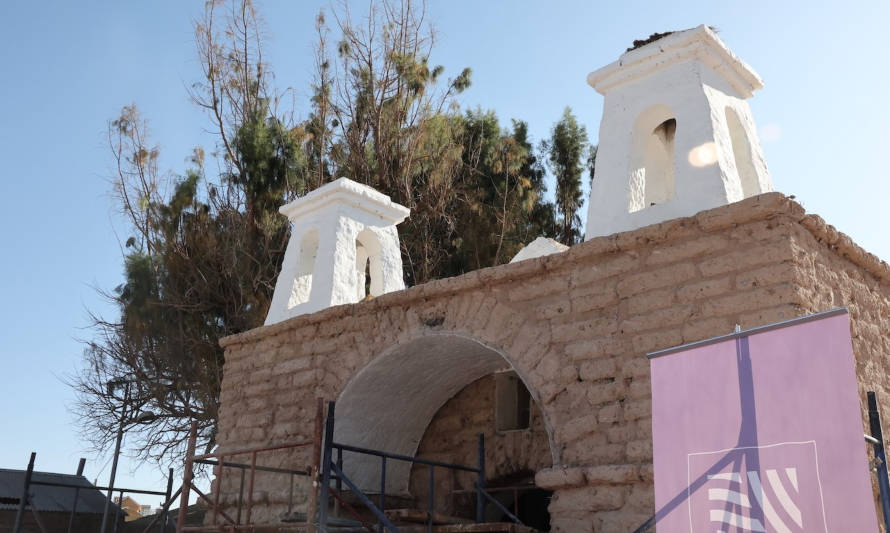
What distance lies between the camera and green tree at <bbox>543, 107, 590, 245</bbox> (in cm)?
1636

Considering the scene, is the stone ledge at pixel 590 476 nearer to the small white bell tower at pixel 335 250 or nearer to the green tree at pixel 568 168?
the small white bell tower at pixel 335 250

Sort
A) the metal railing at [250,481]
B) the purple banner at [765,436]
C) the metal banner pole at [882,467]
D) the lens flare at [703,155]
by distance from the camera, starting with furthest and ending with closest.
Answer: the lens flare at [703,155] → the metal railing at [250,481] → the metal banner pole at [882,467] → the purple banner at [765,436]

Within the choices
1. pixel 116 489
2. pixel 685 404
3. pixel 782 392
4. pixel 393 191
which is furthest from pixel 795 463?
pixel 393 191

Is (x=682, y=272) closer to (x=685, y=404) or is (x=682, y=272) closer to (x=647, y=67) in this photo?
(x=685, y=404)

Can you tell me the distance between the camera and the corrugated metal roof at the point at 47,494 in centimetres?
1139

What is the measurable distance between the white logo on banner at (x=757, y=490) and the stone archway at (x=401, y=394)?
10.3 feet

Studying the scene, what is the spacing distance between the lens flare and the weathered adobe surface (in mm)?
961

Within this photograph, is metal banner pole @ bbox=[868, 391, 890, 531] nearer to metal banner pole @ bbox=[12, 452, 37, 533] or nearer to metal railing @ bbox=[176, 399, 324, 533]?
metal railing @ bbox=[176, 399, 324, 533]

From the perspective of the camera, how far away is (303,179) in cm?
1425

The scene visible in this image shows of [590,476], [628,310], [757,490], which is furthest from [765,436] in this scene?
[628,310]

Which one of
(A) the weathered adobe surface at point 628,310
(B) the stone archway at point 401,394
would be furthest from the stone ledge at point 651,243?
(B) the stone archway at point 401,394

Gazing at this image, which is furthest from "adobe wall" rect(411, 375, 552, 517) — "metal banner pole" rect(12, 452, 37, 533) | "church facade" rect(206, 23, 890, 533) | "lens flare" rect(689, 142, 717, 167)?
"metal banner pole" rect(12, 452, 37, 533)

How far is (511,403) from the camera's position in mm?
8117

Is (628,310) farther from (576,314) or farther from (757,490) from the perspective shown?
(757,490)
